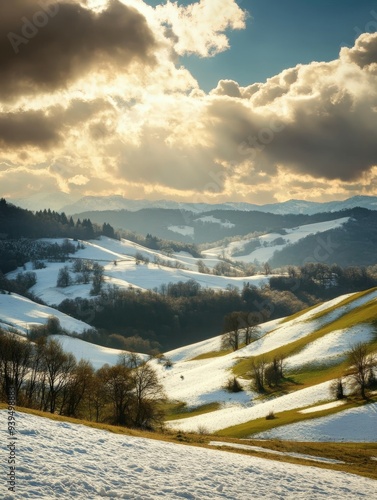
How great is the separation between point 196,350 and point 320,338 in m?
69.2

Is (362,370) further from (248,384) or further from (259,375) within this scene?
(248,384)

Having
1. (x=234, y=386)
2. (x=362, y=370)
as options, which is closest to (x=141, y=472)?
(x=362, y=370)

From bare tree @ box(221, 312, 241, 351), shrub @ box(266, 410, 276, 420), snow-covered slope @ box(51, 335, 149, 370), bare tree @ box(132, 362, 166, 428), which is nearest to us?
bare tree @ box(132, 362, 166, 428)

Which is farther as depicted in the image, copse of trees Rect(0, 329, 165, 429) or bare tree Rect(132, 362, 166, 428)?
bare tree Rect(132, 362, 166, 428)

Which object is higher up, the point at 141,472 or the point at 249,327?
the point at 249,327

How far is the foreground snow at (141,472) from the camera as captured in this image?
60.6 ft

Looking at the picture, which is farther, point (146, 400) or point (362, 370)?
point (362, 370)

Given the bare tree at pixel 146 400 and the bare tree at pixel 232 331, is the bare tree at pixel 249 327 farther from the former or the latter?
the bare tree at pixel 146 400

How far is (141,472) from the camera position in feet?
71.6

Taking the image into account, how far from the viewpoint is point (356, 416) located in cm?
5250

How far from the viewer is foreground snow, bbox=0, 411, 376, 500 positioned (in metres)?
18.5

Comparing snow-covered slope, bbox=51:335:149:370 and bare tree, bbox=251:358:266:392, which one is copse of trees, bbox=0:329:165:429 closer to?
bare tree, bbox=251:358:266:392

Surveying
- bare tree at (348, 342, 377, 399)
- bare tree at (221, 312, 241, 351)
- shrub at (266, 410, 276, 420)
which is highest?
bare tree at (221, 312, 241, 351)

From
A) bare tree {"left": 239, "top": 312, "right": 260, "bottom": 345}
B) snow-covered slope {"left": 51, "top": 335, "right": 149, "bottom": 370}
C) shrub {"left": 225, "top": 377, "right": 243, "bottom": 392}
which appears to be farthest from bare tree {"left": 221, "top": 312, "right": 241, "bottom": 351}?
shrub {"left": 225, "top": 377, "right": 243, "bottom": 392}
